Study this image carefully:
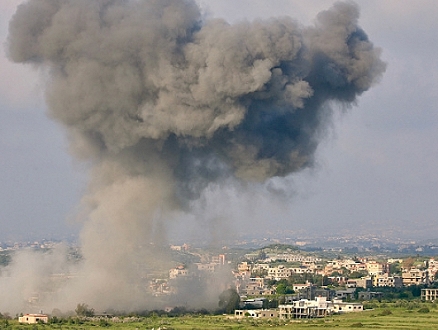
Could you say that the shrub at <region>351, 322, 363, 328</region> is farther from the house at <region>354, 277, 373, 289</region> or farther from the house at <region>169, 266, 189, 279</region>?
the house at <region>354, 277, 373, 289</region>

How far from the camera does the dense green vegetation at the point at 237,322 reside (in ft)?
121

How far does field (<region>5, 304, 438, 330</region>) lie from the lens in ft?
121

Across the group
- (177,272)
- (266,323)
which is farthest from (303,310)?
(177,272)

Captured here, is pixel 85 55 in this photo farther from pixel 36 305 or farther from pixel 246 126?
pixel 36 305

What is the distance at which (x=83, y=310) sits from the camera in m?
39.9

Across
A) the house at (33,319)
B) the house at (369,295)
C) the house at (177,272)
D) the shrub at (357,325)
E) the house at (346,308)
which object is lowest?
the shrub at (357,325)

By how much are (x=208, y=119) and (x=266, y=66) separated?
3.46 meters

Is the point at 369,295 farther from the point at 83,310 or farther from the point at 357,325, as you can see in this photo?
the point at 83,310

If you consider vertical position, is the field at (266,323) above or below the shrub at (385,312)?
below

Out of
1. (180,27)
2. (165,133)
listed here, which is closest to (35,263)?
(165,133)

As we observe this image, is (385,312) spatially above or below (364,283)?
below

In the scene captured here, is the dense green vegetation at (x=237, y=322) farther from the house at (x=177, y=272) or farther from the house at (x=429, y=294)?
the house at (x=429, y=294)

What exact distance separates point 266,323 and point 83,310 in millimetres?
8083

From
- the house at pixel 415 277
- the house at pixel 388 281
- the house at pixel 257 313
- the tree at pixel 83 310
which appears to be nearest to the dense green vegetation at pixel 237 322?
the tree at pixel 83 310
